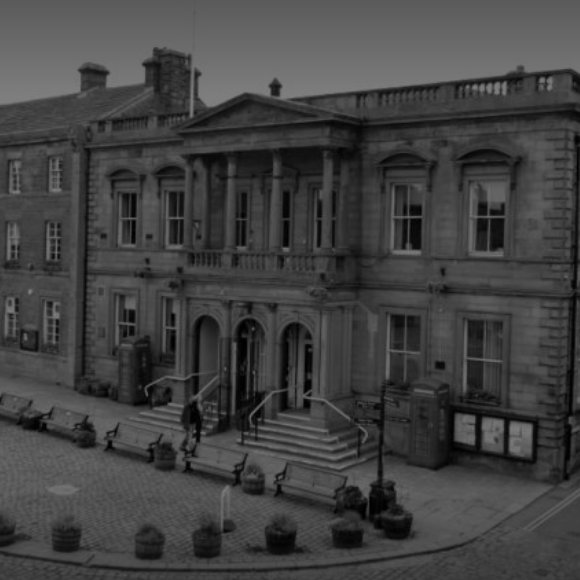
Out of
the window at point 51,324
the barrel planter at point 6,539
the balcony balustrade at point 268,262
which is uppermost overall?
the balcony balustrade at point 268,262

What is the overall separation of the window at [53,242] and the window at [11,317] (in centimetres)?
313

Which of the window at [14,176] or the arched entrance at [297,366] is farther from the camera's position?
the window at [14,176]

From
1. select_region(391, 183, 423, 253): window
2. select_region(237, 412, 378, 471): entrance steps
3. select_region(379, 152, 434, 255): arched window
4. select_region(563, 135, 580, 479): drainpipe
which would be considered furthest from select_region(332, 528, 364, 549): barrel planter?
select_region(391, 183, 423, 253): window

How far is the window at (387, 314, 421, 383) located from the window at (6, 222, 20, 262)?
786 inches

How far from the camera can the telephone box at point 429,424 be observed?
24734 millimetres

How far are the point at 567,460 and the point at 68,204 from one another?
22.7 metres

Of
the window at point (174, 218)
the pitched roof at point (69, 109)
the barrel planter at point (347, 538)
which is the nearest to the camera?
the barrel planter at point (347, 538)

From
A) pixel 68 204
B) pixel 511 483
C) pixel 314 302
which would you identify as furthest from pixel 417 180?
pixel 68 204

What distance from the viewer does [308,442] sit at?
25.9m

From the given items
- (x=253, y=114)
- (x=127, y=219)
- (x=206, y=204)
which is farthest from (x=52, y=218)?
(x=253, y=114)

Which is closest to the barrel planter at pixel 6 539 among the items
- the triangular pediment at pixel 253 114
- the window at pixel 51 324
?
the triangular pediment at pixel 253 114

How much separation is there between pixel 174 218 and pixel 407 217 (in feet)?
33.0

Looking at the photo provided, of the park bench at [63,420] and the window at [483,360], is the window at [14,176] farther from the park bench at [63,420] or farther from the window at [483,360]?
the window at [483,360]

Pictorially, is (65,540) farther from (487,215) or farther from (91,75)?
(91,75)
